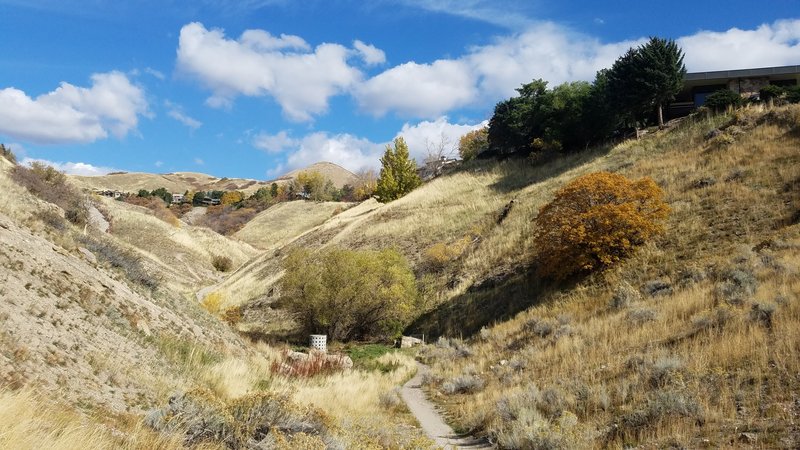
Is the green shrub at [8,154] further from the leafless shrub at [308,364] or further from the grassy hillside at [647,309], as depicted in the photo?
the leafless shrub at [308,364]

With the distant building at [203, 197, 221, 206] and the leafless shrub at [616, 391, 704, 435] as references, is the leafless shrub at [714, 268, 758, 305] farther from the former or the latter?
the distant building at [203, 197, 221, 206]

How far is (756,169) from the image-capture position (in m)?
24.0

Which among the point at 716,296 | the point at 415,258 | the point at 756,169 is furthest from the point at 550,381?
the point at 415,258

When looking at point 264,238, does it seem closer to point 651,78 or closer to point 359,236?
point 359,236

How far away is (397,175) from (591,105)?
92.6ft

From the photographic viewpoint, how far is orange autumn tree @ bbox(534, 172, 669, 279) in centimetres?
2058

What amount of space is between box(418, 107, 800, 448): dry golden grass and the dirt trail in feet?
1.31

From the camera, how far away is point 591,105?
151 feet

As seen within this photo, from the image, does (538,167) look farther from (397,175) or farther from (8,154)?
(8,154)

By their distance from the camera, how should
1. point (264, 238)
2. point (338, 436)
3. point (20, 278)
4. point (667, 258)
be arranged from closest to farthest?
point (338, 436)
point (20, 278)
point (667, 258)
point (264, 238)

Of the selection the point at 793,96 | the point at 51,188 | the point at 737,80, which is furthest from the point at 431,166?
the point at 51,188

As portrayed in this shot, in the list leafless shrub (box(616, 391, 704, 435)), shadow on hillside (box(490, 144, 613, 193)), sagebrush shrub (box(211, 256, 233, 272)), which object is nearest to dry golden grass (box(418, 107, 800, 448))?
leafless shrub (box(616, 391, 704, 435))

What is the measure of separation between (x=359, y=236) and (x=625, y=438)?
37.8 meters

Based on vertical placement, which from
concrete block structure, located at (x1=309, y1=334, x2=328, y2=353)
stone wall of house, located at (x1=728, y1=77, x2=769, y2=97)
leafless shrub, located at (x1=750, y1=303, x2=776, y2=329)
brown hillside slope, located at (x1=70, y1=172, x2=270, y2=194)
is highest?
brown hillside slope, located at (x1=70, y1=172, x2=270, y2=194)
